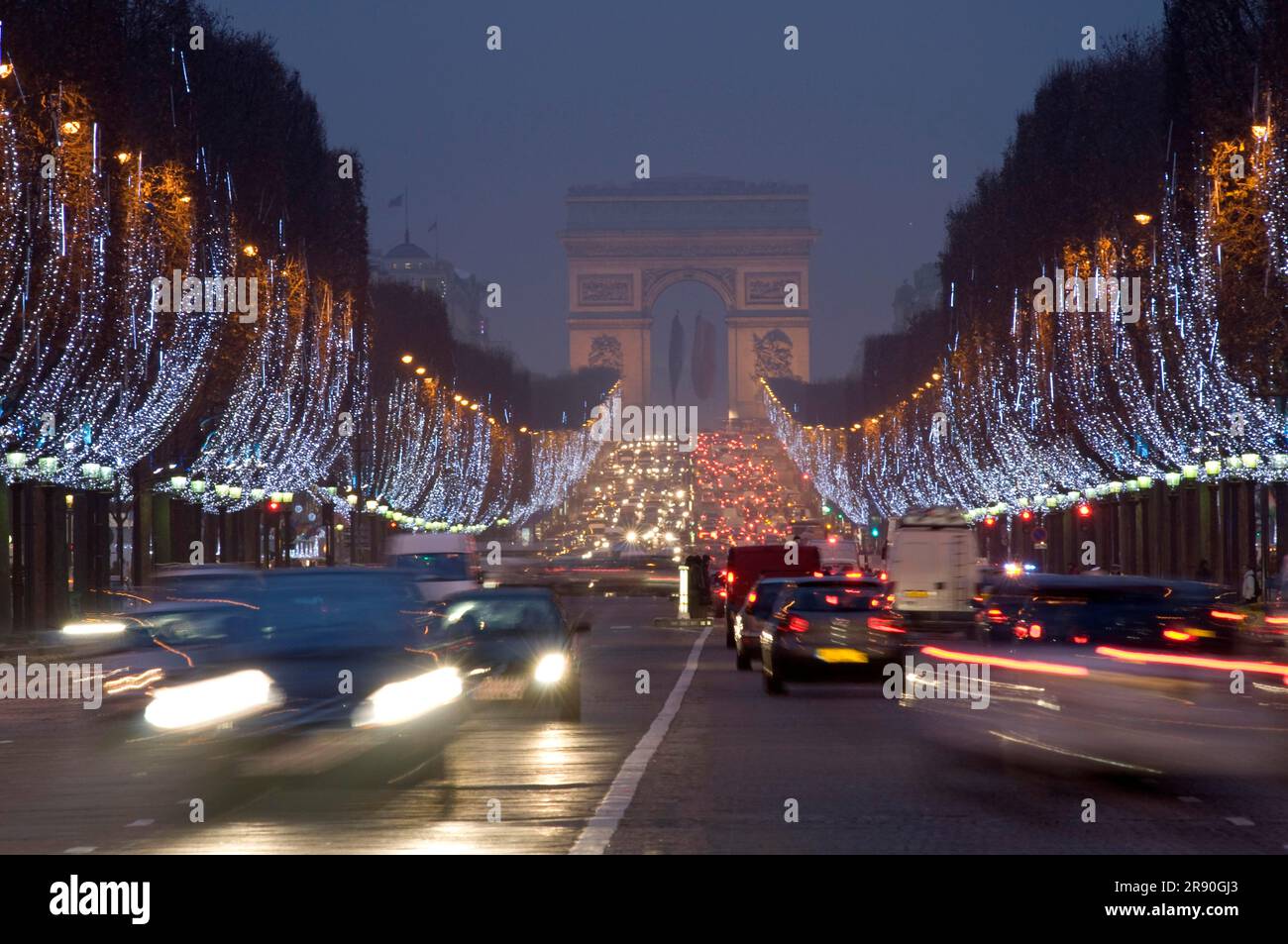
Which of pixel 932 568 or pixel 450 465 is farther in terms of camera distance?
pixel 450 465

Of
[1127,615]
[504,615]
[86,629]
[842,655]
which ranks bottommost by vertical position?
[86,629]

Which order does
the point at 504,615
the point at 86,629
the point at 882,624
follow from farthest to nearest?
1. the point at 86,629
2. the point at 882,624
3. the point at 504,615

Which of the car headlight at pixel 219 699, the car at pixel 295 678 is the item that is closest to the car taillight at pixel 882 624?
the car at pixel 295 678

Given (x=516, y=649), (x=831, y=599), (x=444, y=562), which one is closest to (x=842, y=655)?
(x=831, y=599)

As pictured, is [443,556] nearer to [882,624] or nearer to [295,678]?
[882,624]
